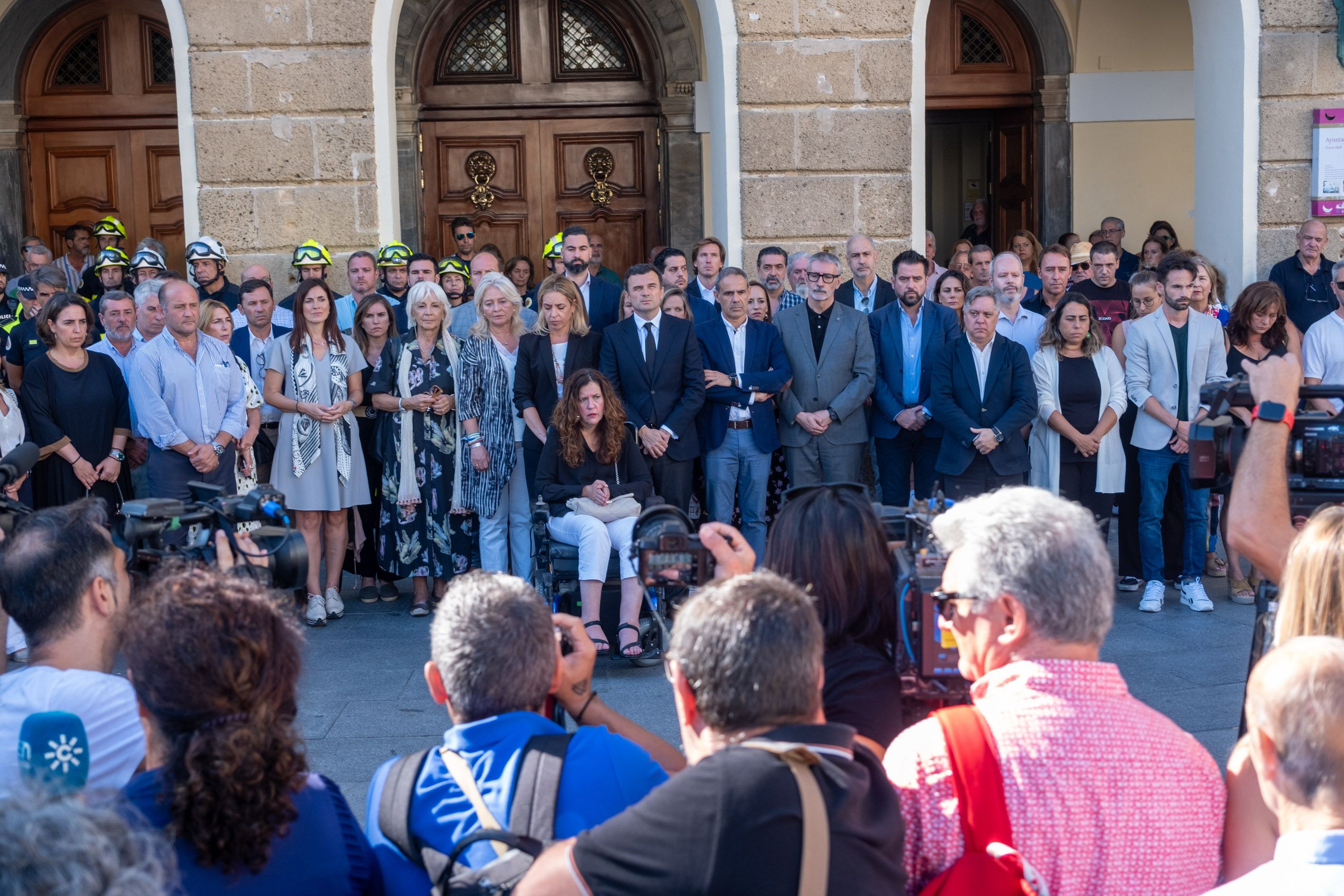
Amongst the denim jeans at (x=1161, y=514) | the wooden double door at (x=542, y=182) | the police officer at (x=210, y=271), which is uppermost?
the wooden double door at (x=542, y=182)

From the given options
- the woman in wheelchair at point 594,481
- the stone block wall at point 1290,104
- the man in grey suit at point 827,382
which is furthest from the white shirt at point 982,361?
the stone block wall at point 1290,104

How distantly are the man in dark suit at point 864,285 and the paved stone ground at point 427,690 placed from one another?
236 centimetres

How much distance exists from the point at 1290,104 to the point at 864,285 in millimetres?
3415

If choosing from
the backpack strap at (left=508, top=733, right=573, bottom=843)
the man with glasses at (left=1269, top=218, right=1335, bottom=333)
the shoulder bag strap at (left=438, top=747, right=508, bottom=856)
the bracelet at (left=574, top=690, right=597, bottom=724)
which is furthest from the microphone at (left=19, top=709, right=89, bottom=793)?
the man with glasses at (left=1269, top=218, right=1335, bottom=333)

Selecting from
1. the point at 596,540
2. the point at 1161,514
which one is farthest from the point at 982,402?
the point at 596,540

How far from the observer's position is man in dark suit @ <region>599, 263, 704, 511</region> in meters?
6.95

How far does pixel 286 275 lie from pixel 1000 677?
7413mm

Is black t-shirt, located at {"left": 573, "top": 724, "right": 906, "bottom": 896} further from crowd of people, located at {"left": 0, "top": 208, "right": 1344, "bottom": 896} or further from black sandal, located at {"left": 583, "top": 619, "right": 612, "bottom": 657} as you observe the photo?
black sandal, located at {"left": 583, "top": 619, "right": 612, "bottom": 657}

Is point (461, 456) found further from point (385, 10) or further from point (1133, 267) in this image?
point (1133, 267)

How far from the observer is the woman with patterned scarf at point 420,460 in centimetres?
700

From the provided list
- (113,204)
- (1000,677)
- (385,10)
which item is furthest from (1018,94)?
(1000,677)

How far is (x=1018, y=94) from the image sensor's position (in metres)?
12.1

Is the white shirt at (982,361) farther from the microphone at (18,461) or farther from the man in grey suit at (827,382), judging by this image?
the microphone at (18,461)

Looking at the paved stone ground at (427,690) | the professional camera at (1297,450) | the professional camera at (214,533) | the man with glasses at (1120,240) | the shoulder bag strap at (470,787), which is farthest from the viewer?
the man with glasses at (1120,240)
